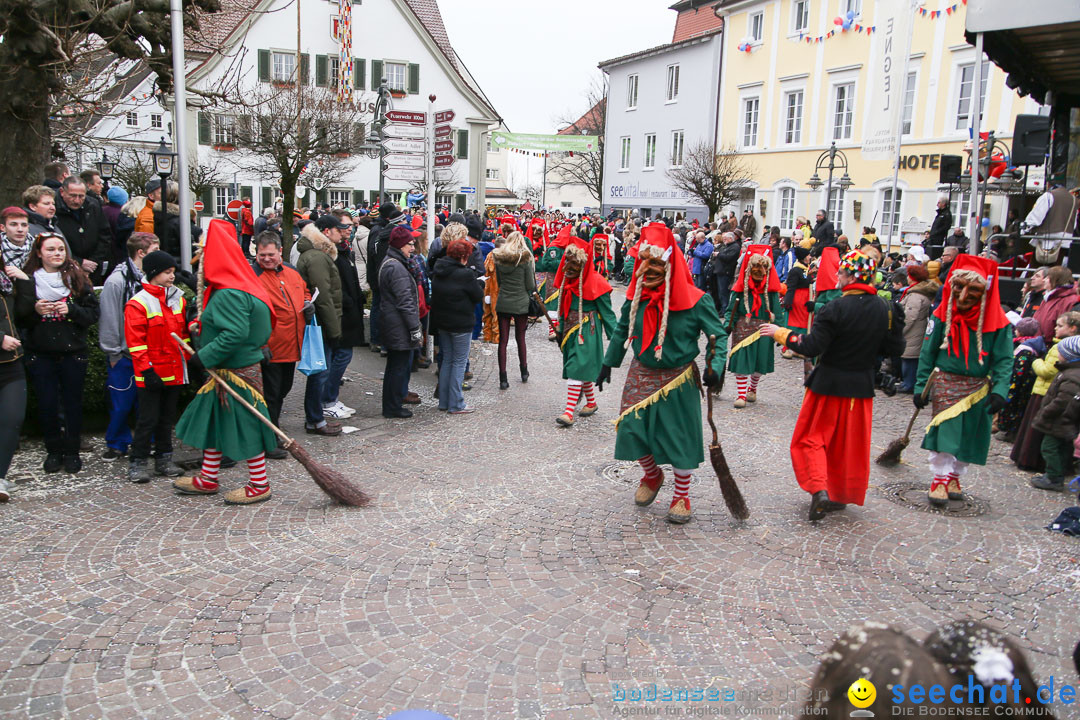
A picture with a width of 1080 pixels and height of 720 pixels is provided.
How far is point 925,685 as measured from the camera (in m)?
1.57

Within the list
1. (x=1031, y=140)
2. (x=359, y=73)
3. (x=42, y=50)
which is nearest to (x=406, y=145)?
(x=42, y=50)

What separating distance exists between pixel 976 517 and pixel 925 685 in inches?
207

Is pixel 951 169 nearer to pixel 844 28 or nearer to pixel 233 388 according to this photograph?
pixel 233 388

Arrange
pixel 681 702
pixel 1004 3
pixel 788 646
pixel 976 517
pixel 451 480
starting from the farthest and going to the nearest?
pixel 1004 3
pixel 451 480
pixel 976 517
pixel 788 646
pixel 681 702

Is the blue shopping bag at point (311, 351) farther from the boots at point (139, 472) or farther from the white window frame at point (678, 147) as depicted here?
the white window frame at point (678, 147)

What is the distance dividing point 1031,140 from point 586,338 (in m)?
8.00

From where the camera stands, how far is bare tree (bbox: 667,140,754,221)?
27.8m

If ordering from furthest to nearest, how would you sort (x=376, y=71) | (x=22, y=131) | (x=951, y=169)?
(x=376, y=71), (x=951, y=169), (x=22, y=131)

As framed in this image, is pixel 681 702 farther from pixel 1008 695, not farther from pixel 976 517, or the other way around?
pixel 976 517

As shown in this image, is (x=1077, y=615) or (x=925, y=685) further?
(x=1077, y=615)

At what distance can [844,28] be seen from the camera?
2639 centimetres

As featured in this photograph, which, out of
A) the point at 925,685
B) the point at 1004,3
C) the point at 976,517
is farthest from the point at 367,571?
the point at 1004,3

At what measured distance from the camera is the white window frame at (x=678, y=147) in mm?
35219

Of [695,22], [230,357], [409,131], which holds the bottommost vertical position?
[230,357]
